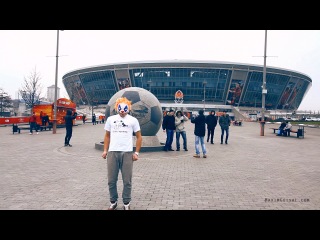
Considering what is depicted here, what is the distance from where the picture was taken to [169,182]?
21.1 ft

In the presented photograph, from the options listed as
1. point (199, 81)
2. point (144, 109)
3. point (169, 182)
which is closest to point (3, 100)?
point (199, 81)

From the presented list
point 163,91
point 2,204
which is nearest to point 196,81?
point 163,91

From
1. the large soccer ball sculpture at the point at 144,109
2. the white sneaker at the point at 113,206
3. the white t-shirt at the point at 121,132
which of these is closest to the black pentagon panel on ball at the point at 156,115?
the large soccer ball sculpture at the point at 144,109

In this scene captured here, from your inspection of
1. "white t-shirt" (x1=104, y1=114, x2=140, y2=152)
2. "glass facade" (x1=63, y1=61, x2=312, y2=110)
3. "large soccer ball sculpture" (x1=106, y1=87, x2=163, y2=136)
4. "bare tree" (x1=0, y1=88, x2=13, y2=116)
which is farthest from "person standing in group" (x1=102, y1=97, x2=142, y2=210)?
"glass facade" (x1=63, y1=61, x2=312, y2=110)

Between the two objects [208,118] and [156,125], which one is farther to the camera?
[208,118]

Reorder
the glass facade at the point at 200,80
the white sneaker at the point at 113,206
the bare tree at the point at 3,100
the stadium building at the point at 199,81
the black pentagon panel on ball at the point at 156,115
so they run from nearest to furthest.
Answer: the white sneaker at the point at 113,206 → the black pentagon panel on ball at the point at 156,115 → the bare tree at the point at 3,100 → the stadium building at the point at 199,81 → the glass facade at the point at 200,80

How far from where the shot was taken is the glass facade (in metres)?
74.0

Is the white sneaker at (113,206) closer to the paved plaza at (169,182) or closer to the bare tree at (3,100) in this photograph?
the paved plaza at (169,182)

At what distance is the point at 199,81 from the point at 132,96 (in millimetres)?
65626

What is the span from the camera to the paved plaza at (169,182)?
4.87 m

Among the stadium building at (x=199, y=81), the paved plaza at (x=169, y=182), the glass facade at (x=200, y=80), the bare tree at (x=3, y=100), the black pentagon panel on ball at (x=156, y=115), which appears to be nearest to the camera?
the paved plaza at (x=169, y=182)
